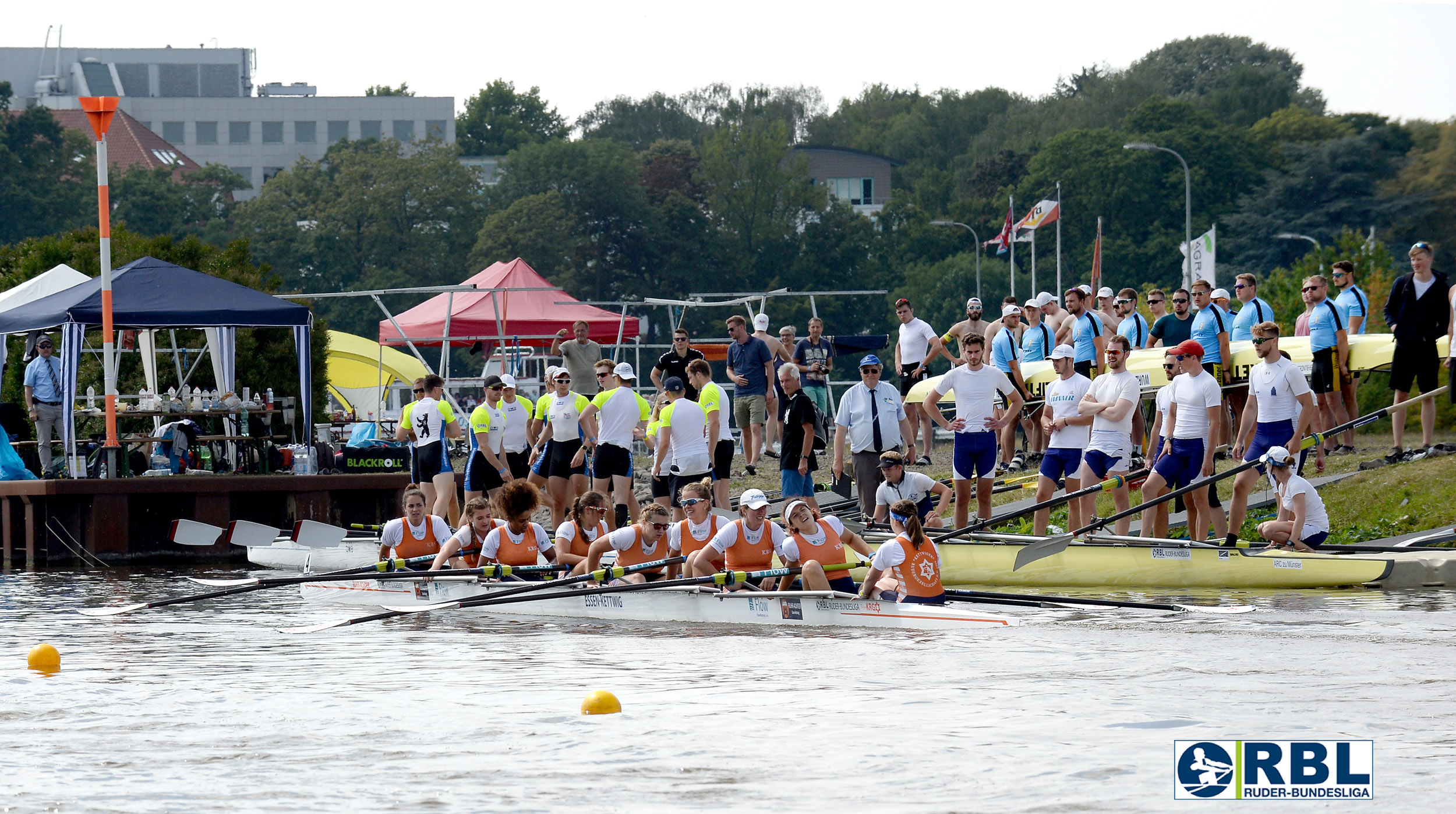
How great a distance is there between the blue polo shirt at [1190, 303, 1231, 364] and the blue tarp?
10982mm

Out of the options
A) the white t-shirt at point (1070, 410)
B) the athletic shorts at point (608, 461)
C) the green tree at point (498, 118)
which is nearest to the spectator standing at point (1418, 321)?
the white t-shirt at point (1070, 410)

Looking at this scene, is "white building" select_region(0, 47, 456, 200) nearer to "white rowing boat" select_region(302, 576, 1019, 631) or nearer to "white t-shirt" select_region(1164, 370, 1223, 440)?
"white rowing boat" select_region(302, 576, 1019, 631)

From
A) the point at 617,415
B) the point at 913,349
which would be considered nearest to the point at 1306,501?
the point at 617,415

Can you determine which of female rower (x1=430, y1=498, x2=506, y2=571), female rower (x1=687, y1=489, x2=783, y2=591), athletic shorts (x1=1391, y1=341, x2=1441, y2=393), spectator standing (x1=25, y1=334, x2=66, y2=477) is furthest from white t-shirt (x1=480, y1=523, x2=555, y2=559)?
spectator standing (x1=25, y1=334, x2=66, y2=477)

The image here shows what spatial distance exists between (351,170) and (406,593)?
62.9m

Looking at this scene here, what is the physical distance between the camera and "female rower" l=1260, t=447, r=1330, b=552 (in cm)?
1338

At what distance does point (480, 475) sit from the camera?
714 inches

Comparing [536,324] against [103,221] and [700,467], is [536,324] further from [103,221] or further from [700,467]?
[700,467]

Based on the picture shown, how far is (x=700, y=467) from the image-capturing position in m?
15.7

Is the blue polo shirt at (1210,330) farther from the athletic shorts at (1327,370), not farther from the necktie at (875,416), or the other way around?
the necktie at (875,416)

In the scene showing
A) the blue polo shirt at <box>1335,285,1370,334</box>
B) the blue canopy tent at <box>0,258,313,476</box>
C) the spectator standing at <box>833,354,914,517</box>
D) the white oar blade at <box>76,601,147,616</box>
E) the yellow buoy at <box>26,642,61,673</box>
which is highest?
the blue canopy tent at <box>0,258,313,476</box>

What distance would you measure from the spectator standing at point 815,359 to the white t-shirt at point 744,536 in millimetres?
6975

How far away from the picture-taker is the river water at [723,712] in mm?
6926

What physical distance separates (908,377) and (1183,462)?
6.44m
